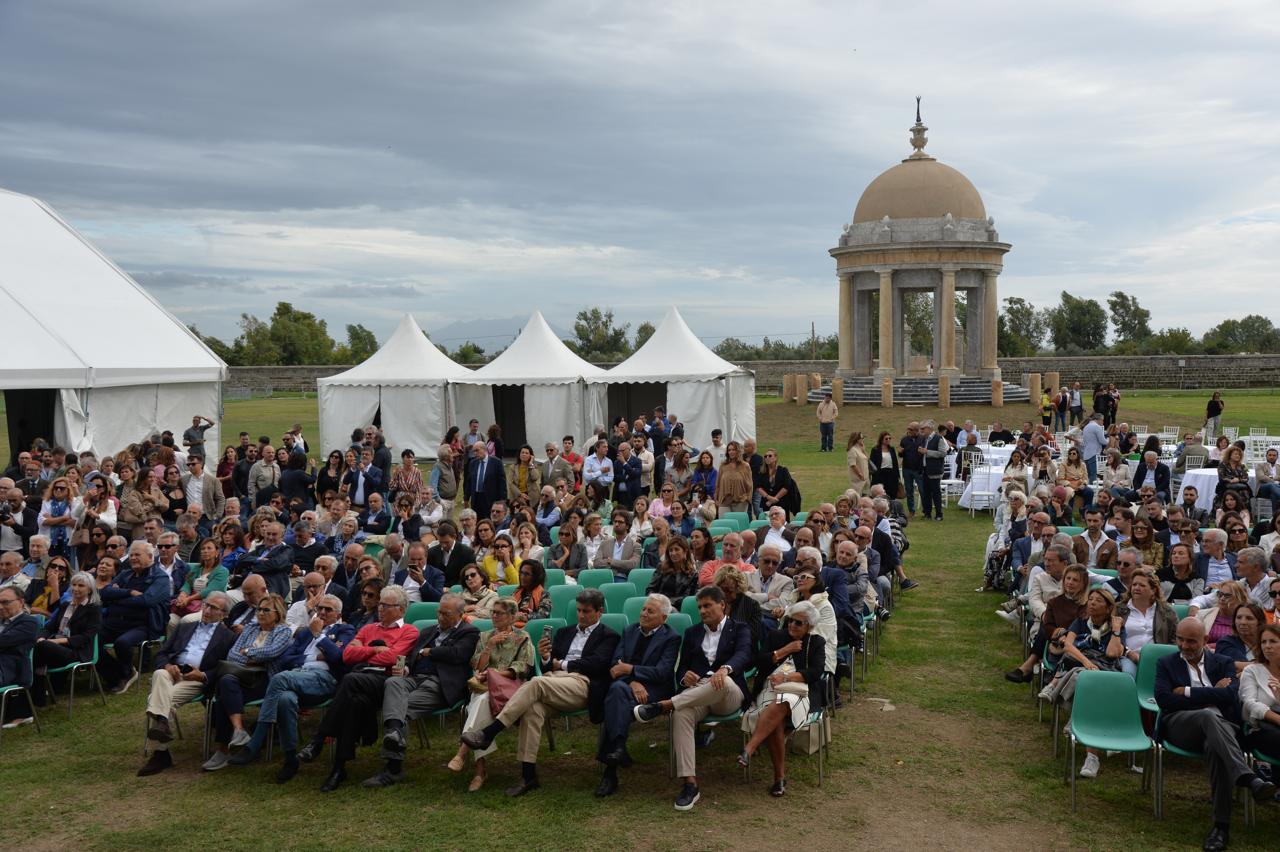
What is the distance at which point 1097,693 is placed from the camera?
627 centimetres

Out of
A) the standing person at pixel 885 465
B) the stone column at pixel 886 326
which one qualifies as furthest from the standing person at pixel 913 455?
the stone column at pixel 886 326

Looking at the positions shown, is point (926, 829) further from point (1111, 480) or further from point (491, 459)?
point (1111, 480)

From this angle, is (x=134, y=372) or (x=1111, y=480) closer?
(x=1111, y=480)

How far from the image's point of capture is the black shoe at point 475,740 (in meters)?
6.53

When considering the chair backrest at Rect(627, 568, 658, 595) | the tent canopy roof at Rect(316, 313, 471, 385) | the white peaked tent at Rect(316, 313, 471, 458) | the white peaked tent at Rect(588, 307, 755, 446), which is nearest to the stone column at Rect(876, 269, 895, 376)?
the white peaked tent at Rect(588, 307, 755, 446)

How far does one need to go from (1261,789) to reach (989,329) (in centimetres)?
3113

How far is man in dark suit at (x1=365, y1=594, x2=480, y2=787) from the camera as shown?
6.61 metres

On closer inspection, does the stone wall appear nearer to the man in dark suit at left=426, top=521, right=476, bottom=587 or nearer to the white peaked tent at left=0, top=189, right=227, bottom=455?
the white peaked tent at left=0, top=189, right=227, bottom=455

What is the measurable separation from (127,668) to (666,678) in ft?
15.5

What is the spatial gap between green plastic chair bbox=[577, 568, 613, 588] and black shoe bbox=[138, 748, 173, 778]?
11.0 ft

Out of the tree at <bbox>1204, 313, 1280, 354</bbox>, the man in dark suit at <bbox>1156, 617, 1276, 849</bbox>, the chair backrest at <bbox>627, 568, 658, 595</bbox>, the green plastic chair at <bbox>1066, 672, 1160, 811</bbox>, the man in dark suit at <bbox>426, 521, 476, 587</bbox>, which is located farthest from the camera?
the tree at <bbox>1204, 313, 1280, 354</bbox>

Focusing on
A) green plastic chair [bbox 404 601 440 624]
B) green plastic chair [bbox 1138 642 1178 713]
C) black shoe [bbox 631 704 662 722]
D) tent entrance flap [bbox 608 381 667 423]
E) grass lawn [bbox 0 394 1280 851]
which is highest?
tent entrance flap [bbox 608 381 667 423]

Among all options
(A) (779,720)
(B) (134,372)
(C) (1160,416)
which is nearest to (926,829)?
(A) (779,720)

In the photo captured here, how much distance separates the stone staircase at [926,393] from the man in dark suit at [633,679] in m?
27.8
